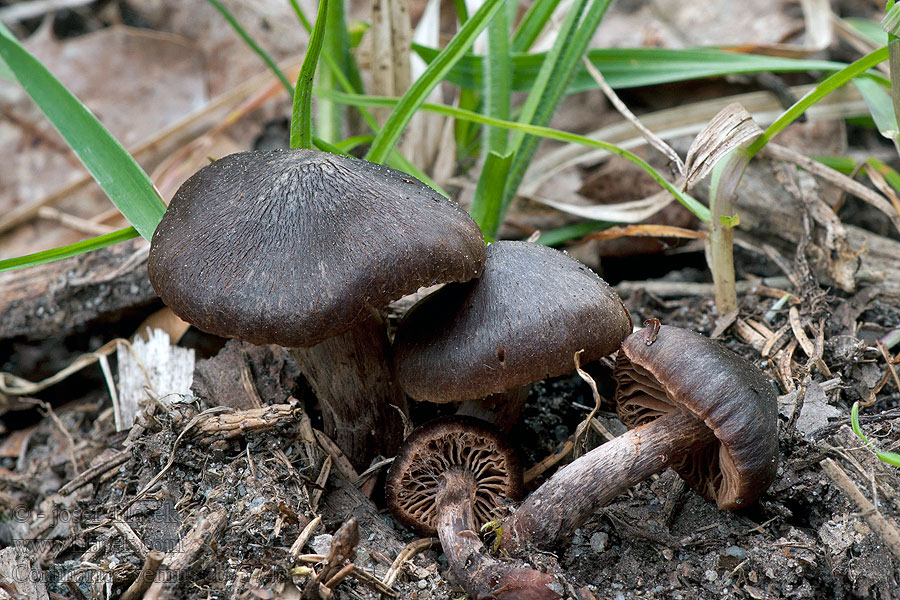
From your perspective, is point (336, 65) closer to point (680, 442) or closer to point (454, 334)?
point (454, 334)

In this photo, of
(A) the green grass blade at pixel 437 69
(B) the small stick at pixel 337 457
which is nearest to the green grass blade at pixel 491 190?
(A) the green grass blade at pixel 437 69

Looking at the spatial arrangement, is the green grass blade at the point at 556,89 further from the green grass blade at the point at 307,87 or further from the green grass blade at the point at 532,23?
the green grass blade at the point at 307,87

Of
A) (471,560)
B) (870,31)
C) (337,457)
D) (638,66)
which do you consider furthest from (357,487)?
(870,31)

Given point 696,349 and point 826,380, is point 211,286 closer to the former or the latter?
point 696,349

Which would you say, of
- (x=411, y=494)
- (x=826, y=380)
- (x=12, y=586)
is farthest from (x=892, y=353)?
(x=12, y=586)

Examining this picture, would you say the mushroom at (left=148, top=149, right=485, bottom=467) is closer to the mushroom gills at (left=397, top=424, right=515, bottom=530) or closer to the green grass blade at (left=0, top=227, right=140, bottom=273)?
the green grass blade at (left=0, top=227, right=140, bottom=273)

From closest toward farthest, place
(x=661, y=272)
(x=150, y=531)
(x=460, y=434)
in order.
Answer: (x=150, y=531), (x=460, y=434), (x=661, y=272)
